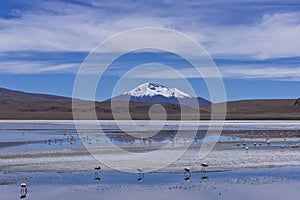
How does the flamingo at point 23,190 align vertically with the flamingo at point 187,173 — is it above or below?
below

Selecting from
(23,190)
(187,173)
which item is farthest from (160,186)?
(23,190)

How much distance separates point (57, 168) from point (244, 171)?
334 inches

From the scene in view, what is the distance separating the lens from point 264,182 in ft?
67.9

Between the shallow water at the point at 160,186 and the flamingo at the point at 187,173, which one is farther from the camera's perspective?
the flamingo at the point at 187,173

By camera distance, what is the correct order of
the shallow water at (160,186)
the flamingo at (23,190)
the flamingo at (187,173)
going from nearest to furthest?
1. the flamingo at (23,190)
2. the shallow water at (160,186)
3. the flamingo at (187,173)

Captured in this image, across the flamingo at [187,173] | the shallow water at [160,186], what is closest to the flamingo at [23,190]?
the shallow water at [160,186]

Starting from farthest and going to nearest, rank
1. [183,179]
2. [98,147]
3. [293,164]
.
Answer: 1. [98,147]
2. [293,164]
3. [183,179]

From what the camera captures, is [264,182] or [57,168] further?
[57,168]

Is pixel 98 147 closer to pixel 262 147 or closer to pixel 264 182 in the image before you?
pixel 262 147

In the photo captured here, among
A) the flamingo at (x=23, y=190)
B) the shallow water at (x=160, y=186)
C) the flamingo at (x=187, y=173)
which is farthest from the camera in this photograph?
the flamingo at (x=187, y=173)

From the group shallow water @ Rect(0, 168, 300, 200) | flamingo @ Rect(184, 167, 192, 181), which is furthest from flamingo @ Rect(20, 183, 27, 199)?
flamingo @ Rect(184, 167, 192, 181)

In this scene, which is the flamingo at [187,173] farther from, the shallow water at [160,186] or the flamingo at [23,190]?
the flamingo at [23,190]

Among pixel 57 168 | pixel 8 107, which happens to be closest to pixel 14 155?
pixel 57 168

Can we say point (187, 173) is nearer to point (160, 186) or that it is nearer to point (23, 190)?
point (160, 186)
